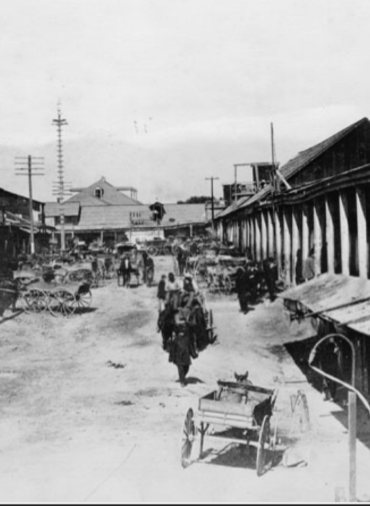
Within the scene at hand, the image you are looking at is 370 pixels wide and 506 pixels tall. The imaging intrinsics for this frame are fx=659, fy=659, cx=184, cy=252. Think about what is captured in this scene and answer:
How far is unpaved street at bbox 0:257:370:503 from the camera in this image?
29.2 feet

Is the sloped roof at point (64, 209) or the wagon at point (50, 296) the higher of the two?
the sloped roof at point (64, 209)

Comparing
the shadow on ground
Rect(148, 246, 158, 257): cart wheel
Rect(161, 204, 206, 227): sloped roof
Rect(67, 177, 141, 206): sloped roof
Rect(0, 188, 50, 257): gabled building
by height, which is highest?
Rect(67, 177, 141, 206): sloped roof

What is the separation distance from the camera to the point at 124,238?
63.2 meters

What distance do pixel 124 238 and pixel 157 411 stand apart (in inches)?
1999

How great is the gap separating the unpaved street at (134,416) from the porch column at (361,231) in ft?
10.1

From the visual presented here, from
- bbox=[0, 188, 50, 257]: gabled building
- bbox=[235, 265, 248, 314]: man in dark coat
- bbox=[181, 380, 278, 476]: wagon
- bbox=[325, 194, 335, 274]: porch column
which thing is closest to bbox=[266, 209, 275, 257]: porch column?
bbox=[235, 265, 248, 314]: man in dark coat

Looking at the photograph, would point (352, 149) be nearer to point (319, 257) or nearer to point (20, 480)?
point (319, 257)

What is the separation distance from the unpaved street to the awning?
6.80 feet

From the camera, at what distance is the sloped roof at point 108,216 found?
221 feet

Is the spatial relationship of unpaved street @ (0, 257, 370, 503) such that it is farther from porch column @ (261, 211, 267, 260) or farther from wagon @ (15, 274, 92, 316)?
porch column @ (261, 211, 267, 260)

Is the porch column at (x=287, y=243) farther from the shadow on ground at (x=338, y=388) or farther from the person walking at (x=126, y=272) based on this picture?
the person walking at (x=126, y=272)

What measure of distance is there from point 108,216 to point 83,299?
43806mm

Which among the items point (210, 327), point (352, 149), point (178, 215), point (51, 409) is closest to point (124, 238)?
point (178, 215)

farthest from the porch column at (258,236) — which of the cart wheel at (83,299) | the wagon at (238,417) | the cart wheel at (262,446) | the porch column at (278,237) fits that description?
the cart wheel at (262,446)
